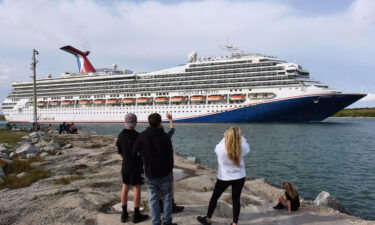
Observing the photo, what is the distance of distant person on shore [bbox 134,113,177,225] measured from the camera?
512cm

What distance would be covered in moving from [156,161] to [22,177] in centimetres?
678

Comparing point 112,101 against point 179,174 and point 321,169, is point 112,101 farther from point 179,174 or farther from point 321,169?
point 179,174

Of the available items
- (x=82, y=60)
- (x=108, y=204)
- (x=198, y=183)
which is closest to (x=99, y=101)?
(x=82, y=60)

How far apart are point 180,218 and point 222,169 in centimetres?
143

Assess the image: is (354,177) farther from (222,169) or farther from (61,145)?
(61,145)

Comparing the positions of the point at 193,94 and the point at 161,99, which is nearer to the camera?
the point at 193,94

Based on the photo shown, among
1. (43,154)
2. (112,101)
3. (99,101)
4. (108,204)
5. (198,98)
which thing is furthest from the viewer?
(99,101)

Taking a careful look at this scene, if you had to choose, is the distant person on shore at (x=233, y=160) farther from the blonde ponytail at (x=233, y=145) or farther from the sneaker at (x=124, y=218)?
the sneaker at (x=124, y=218)

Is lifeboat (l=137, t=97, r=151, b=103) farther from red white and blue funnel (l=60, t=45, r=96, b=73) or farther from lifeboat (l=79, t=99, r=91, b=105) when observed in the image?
red white and blue funnel (l=60, t=45, r=96, b=73)

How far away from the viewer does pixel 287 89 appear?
52625 mm

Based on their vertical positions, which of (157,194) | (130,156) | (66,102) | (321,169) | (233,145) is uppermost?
(66,102)

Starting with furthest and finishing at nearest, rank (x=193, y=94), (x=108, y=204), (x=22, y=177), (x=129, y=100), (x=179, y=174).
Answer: (x=129, y=100) → (x=193, y=94) → (x=179, y=174) → (x=22, y=177) → (x=108, y=204)

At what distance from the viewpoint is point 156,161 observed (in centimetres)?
512

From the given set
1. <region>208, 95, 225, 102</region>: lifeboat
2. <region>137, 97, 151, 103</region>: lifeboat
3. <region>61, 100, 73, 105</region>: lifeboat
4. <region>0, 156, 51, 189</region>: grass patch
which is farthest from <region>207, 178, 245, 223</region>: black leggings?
<region>61, 100, 73, 105</region>: lifeboat
